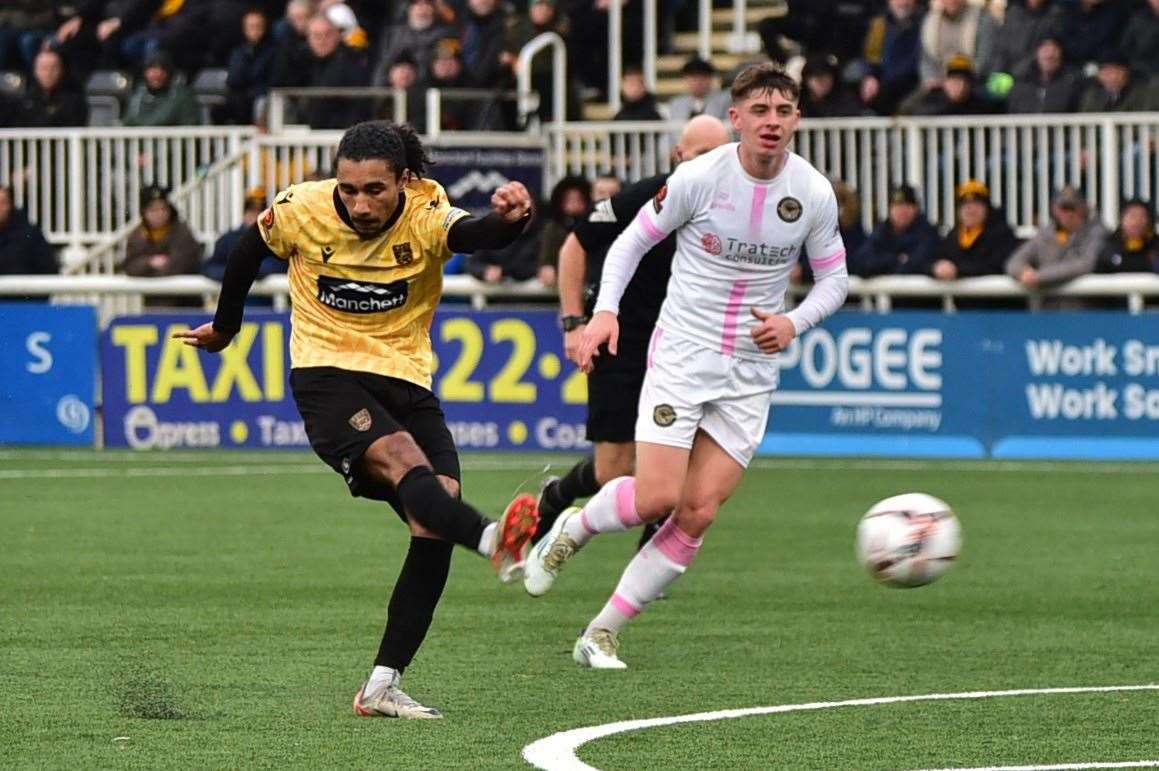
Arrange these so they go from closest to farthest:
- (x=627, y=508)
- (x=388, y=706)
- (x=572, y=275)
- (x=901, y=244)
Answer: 1. (x=388, y=706)
2. (x=627, y=508)
3. (x=572, y=275)
4. (x=901, y=244)

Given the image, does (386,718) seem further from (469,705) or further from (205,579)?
(205,579)

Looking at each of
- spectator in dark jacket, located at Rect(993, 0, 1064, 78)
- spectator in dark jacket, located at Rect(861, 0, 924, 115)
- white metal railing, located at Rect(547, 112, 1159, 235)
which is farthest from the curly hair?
spectator in dark jacket, located at Rect(861, 0, 924, 115)

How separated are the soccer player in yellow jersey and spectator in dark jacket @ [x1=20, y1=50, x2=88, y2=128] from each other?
58.0 ft

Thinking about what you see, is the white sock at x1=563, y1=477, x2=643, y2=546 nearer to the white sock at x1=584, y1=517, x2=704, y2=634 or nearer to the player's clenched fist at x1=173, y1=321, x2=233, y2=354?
the white sock at x1=584, y1=517, x2=704, y2=634

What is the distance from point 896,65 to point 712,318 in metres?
14.0

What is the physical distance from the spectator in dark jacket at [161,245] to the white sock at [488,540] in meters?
15.3

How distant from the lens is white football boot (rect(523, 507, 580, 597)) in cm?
861

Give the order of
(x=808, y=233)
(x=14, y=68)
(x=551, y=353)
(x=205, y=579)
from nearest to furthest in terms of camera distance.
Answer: (x=808, y=233) → (x=205, y=579) → (x=551, y=353) → (x=14, y=68)

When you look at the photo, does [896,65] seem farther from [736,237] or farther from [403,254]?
[403,254]

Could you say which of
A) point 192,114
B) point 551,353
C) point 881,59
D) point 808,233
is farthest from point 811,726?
point 192,114

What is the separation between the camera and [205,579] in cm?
1241

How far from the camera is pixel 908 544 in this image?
8945 mm

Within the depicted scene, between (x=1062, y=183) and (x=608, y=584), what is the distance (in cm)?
1037

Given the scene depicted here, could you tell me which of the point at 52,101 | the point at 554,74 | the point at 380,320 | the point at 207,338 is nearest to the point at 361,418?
the point at 380,320
